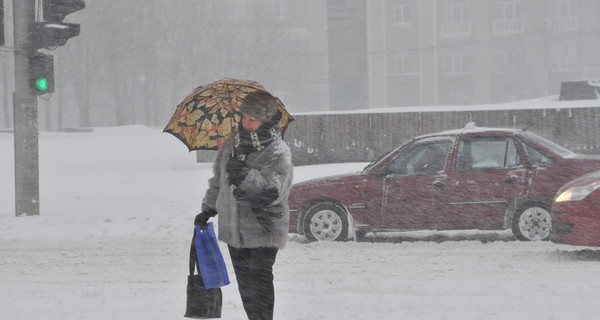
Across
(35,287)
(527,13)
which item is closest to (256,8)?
(527,13)

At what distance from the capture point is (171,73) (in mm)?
60062

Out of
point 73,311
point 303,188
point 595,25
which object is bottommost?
point 73,311

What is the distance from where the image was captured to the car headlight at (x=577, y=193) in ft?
33.7

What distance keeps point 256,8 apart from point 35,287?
200 ft

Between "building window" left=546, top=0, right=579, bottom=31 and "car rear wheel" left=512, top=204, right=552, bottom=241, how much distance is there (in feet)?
186

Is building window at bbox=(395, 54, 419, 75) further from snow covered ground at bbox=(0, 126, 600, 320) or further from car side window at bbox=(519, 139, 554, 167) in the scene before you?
car side window at bbox=(519, 139, 554, 167)

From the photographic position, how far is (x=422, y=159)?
1245 cm

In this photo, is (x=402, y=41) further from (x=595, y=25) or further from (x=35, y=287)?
(x=35, y=287)

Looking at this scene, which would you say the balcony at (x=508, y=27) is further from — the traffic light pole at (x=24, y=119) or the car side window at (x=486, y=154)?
the car side window at (x=486, y=154)

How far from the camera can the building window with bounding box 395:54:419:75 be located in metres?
67.9

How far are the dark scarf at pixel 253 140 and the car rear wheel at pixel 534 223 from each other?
6.53 m

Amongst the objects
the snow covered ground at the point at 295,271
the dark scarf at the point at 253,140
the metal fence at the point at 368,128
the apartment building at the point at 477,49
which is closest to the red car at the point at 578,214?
the snow covered ground at the point at 295,271

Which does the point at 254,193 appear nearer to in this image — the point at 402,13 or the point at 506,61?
the point at 506,61

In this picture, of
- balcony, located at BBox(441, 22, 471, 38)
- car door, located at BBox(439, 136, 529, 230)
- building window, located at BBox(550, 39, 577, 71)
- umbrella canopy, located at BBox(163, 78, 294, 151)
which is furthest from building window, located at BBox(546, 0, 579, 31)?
umbrella canopy, located at BBox(163, 78, 294, 151)
